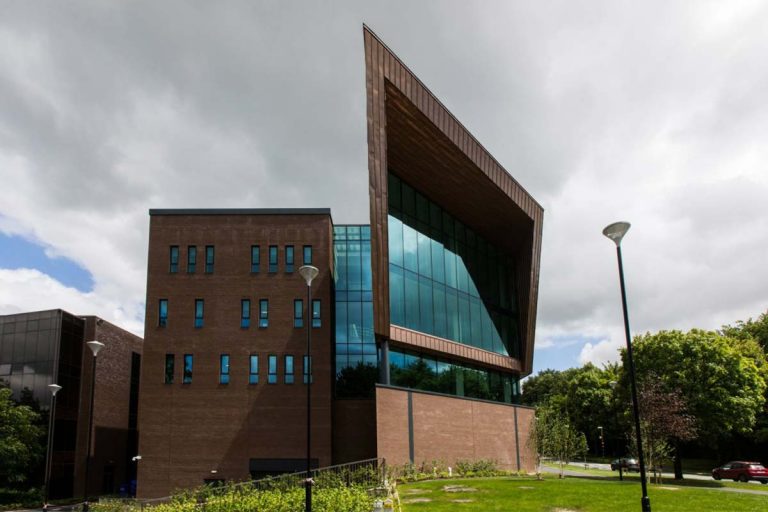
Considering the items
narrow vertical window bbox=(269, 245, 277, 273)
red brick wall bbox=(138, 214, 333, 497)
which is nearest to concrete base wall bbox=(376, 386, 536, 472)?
red brick wall bbox=(138, 214, 333, 497)

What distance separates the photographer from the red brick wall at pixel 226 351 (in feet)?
124

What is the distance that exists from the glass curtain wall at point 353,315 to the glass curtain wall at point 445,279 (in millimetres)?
5177

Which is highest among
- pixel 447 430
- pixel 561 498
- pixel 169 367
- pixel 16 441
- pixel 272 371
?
pixel 169 367

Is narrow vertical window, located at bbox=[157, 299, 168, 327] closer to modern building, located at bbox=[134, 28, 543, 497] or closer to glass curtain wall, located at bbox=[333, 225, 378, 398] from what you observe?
modern building, located at bbox=[134, 28, 543, 497]

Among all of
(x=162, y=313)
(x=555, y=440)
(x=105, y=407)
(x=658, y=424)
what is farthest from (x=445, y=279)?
(x=105, y=407)

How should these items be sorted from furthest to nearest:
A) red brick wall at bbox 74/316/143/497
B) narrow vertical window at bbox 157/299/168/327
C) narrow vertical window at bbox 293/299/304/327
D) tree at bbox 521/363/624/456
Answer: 1. tree at bbox 521/363/624/456
2. red brick wall at bbox 74/316/143/497
3. narrow vertical window at bbox 293/299/304/327
4. narrow vertical window at bbox 157/299/168/327

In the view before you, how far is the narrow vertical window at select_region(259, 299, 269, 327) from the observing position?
40156 millimetres

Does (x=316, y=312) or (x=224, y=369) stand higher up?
(x=316, y=312)

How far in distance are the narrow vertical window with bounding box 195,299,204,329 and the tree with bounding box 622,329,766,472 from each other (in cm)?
3045

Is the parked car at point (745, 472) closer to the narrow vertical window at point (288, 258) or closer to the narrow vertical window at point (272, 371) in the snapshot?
the narrow vertical window at point (272, 371)

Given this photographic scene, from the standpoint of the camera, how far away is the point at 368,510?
53.3 ft

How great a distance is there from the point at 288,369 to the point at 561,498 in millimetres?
21686

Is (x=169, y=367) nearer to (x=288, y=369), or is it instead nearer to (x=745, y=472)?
(x=288, y=369)

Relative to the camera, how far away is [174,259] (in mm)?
40969
